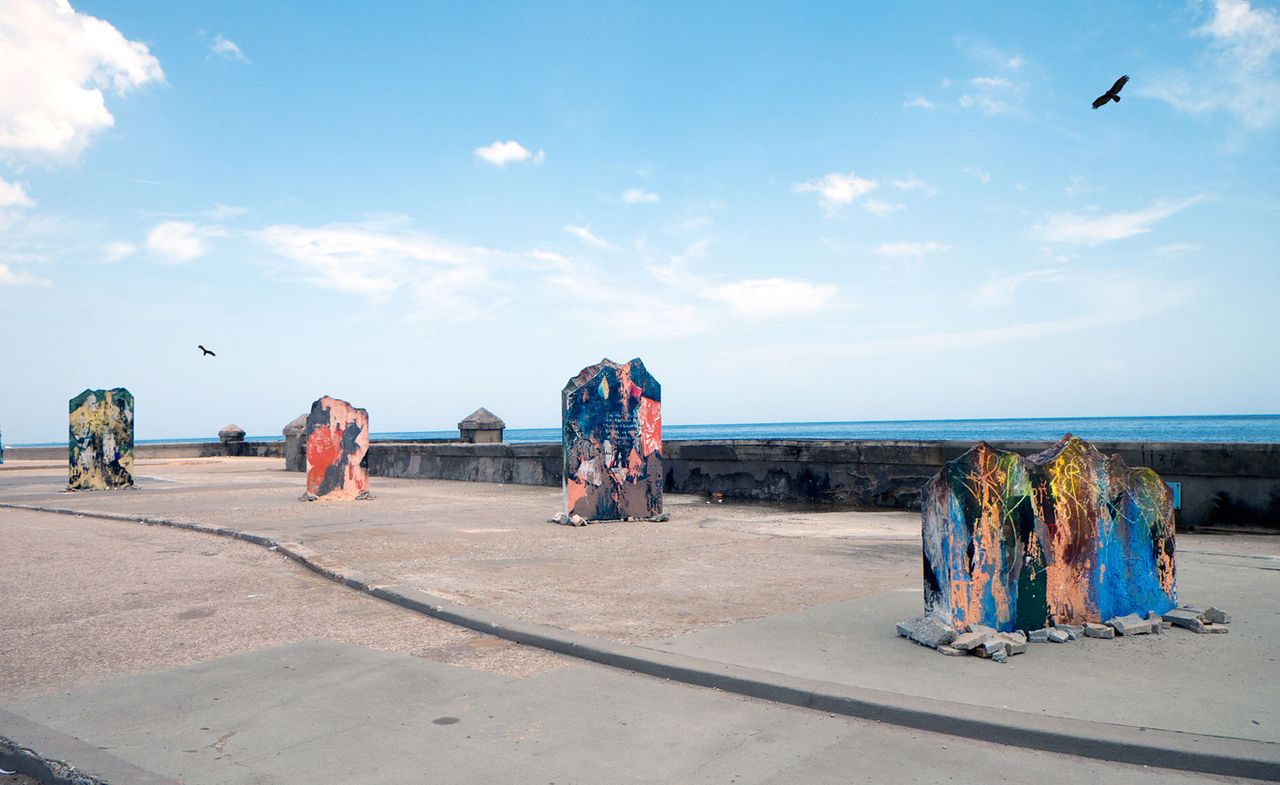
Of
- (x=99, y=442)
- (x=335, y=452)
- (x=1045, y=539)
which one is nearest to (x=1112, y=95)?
(x=1045, y=539)

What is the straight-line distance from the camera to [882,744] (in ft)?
12.3

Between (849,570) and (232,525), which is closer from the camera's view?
(849,570)

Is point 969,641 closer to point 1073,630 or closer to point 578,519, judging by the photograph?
point 1073,630

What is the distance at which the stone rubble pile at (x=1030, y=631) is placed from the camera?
4906 mm

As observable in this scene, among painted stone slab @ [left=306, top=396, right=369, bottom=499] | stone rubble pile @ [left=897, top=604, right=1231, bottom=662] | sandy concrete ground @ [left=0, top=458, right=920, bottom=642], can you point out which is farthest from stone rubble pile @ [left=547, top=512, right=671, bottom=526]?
stone rubble pile @ [left=897, top=604, right=1231, bottom=662]

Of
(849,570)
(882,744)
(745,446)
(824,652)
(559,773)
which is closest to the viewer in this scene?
(559,773)

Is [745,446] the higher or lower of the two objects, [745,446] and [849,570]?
the higher

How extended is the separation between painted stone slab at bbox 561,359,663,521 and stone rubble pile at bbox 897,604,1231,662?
643 cm

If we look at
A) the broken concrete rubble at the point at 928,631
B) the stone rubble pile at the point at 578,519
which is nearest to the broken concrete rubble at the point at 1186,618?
the broken concrete rubble at the point at 928,631

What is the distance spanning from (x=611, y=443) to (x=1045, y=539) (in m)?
6.89

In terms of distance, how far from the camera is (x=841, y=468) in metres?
13.4

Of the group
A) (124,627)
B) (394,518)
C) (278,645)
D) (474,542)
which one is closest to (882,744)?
(278,645)

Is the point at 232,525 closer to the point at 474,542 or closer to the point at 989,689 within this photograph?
the point at 474,542

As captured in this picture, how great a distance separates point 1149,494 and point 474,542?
625cm
